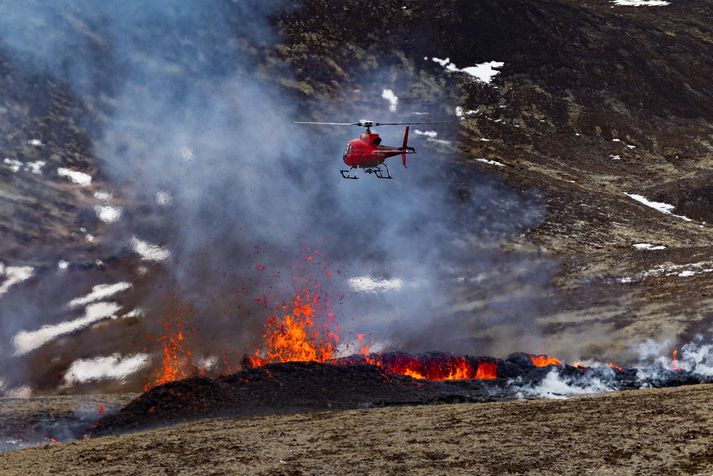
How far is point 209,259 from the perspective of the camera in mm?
42812

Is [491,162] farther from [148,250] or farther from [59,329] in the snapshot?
[59,329]

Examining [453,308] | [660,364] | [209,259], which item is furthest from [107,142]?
[660,364]

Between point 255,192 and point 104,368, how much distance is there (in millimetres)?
16819

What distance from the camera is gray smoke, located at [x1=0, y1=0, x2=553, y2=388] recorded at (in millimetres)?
39781

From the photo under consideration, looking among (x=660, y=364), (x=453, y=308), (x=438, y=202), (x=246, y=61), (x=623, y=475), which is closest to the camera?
(x=623, y=475)

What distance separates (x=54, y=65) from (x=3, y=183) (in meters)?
12.6

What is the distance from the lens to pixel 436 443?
1855 centimetres

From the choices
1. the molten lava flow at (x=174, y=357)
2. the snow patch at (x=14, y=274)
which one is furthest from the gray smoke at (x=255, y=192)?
the snow patch at (x=14, y=274)

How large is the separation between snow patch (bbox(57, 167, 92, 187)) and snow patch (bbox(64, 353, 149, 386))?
14912 mm

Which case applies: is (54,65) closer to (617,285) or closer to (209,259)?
(209,259)

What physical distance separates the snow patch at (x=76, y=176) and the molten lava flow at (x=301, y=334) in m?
15.9

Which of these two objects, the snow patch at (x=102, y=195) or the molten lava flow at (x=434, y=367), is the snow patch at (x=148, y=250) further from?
the molten lava flow at (x=434, y=367)

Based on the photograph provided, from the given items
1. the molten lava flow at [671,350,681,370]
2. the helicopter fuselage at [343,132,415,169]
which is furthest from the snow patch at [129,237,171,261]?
the molten lava flow at [671,350,681,370]

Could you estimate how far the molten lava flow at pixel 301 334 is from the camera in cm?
3659
